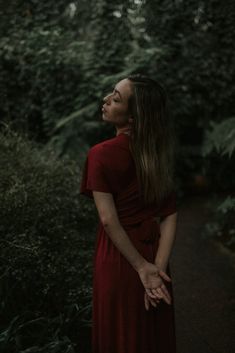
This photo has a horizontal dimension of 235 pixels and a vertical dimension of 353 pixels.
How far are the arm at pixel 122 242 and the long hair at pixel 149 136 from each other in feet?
0.70

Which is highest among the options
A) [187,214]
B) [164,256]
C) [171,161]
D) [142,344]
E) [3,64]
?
[3,64]

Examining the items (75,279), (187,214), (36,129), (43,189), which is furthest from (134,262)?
(36,129)

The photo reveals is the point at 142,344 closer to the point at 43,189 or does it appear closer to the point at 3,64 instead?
the point at 43,189

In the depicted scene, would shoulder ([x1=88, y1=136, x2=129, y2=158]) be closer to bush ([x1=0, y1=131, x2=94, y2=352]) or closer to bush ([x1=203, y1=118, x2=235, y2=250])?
bush ([x1=0, y1=131, x2=94, y2=352])

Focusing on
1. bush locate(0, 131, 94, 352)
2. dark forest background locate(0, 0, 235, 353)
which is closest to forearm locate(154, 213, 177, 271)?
bush locate(0, 131, 94, 352)

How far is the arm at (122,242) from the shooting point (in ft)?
7.82

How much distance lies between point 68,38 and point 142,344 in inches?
292

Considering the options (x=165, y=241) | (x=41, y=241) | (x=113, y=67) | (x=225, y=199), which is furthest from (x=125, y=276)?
(x=113, y=67)

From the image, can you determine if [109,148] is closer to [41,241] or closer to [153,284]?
[153,284]

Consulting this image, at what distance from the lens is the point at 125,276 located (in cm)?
253

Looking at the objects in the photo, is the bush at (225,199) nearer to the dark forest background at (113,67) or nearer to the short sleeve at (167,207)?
the dark forest background at (113,67)

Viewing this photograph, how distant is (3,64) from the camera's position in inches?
356

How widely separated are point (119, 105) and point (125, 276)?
0.85 metres

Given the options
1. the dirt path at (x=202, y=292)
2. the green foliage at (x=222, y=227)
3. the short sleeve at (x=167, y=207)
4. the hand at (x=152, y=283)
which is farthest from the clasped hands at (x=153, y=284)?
the green foliage at (x=222, y=227)
